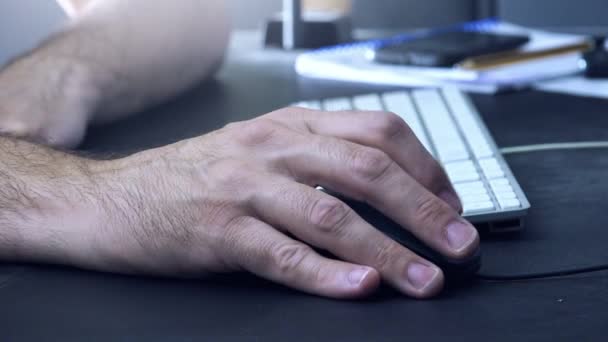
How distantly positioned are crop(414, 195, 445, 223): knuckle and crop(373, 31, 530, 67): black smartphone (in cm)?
62

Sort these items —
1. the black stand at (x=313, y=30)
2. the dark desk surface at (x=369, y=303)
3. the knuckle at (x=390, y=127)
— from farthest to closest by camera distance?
the black stand at (x=313, y=30) < the knuckle at (x=390, y=127) < the dark desk surface at (x=369, y=303)

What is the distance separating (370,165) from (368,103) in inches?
14.9

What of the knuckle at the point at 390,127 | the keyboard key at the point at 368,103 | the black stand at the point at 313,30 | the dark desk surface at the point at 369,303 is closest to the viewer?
the dark desk surface at the point at 369,303

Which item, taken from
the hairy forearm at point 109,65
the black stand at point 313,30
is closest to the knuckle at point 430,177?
the hairy forearm at point 109,65

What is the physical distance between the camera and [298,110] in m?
0.60

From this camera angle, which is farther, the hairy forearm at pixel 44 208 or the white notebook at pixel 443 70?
the white notebook at pixel 443 70

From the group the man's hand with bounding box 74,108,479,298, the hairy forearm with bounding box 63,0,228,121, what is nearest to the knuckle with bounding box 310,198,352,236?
the man's hand with bounding box 74,108,479,298

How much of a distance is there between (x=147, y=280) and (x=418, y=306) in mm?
176

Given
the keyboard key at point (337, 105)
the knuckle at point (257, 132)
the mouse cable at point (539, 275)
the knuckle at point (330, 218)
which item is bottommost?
the keyboard key at point (337, 105)

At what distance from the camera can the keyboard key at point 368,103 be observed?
0.88 meters

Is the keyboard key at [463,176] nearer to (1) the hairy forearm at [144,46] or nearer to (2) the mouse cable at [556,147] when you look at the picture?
(2) the mouse cable at [556,147]

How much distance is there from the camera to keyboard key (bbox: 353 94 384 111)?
34.6 inches

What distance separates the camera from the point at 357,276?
493 mm

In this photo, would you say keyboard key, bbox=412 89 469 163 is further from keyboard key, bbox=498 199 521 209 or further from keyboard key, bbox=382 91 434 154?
keyboard key, bbox=498 199 521 209
